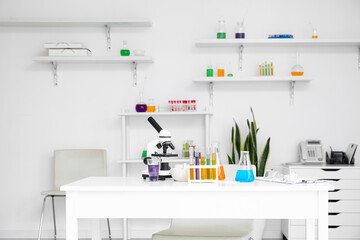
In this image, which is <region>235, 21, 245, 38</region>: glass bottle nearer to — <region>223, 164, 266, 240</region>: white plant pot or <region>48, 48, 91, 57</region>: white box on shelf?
<region>48, 48, 91, 57</region>: white box on shelf

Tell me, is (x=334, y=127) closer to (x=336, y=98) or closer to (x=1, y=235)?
(x=336, y=98)

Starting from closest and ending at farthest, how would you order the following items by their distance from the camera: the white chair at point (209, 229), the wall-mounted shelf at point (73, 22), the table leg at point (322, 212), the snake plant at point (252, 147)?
the table leg at point (322, 212), the white chair at point (209, 229), the snake plant at point (252, 147), the wall-mounted shelf at point (73, 22)

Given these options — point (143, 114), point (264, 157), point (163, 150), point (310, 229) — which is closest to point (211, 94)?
point (143, 114)

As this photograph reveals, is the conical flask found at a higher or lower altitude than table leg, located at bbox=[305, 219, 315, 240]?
higher

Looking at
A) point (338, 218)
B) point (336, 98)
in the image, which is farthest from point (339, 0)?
point (338, 218)

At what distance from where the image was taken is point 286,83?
4480mm

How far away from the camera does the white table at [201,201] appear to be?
90.4 inches

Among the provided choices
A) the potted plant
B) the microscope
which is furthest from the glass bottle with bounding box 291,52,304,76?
the microscope

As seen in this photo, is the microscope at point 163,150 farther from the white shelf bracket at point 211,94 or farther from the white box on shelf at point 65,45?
the white box on shelf at point 65,45

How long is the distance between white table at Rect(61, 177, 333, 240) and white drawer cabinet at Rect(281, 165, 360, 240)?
1.74m

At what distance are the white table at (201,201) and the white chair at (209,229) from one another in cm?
30

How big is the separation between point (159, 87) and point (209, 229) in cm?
207

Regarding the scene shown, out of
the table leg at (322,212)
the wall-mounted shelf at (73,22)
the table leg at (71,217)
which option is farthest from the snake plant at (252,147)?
the table leg at (71,217)

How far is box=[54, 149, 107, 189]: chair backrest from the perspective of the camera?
4.26 m
